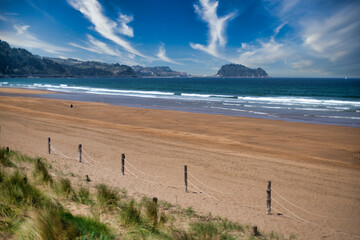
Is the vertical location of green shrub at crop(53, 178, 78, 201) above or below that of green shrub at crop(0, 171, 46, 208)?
below

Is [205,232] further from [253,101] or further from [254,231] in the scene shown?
[253,101]

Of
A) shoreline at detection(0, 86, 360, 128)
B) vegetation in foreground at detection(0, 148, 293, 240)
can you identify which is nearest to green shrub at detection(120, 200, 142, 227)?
vegetation in foreground at detection(0, 148, 293, 240)

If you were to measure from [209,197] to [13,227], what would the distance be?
5558 mm

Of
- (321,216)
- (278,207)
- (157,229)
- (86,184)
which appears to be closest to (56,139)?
(86,184)

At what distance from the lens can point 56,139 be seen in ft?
51.2

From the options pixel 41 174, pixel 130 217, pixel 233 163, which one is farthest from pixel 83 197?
pixel 233 163

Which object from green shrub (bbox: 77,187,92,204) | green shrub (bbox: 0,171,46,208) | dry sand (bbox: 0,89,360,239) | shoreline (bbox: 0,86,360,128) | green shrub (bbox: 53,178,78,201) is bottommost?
dry sand (bbox: 0,89,360,239)

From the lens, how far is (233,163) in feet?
38.2

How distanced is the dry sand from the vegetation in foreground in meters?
1.06

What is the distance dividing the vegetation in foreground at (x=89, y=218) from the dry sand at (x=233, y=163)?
1.06 meters

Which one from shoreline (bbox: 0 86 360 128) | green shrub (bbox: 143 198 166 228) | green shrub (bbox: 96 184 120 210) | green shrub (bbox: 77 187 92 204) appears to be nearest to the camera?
green shrub (bbox: 143 198 166 228)

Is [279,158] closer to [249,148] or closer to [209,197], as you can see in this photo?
[249,148]

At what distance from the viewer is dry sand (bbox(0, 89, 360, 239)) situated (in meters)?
7.22

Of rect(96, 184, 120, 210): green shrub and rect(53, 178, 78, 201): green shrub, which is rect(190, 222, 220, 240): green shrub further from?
rect(53, 178, 78, 201): green shrub
